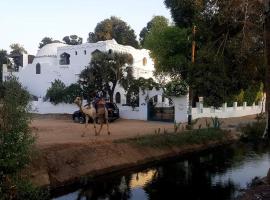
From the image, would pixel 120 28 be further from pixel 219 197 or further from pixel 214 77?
pixel 219 197

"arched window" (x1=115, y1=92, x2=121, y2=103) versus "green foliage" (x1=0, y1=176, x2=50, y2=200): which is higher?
"arched window" (x1=115, y1=92, x2=121, y2=103)

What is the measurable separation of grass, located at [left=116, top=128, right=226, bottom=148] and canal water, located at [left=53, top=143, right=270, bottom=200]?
1.18 metres

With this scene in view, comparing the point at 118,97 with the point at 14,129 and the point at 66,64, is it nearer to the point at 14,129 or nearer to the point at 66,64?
the point at 66,64

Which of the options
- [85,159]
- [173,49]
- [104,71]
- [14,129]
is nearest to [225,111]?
[173,49]

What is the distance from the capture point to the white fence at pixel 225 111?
34303 millimetres

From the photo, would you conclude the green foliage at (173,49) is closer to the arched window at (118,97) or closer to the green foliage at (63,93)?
the arched window at (118,97)

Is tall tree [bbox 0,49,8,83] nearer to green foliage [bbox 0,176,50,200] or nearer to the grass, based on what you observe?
the grass

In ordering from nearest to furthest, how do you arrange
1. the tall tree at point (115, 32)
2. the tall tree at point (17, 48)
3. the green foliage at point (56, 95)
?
the green foliage at point (56, 95)
the tall tree at point (115, 32)
the tall tree at point (17, 48)

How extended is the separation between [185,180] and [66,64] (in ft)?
110

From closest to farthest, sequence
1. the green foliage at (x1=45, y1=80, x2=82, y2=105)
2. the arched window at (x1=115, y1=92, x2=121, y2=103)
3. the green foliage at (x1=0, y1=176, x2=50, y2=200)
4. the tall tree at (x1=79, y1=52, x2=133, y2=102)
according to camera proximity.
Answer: the green foliage at (x1=0, y1=176, x2=50, y2=200) → the tall tree at (x1=79, y1=52, x2=133, y2=102) → the green foliage at (x1=45, y1=80, x2=82, y2=105) → the arched window at (x1=115, y1=92, x2=121, y2=103)

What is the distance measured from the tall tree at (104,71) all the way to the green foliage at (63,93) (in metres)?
1.21

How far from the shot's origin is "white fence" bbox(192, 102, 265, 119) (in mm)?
34303

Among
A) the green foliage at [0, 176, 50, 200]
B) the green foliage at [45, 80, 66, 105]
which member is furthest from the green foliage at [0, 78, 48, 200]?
the green foliage at [45, 80, 66, 105]

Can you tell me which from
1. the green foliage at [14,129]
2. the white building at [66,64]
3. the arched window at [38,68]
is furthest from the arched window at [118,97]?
the green foliage at [14,129]
